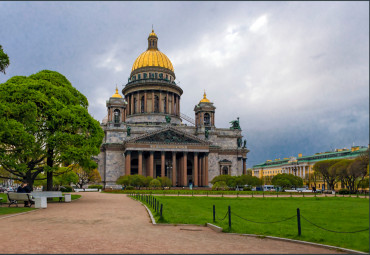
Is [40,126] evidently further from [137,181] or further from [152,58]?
[152,58]

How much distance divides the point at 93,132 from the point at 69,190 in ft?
104

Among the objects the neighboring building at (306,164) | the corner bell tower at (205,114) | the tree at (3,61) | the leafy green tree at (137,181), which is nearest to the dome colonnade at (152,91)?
the corner bell tower at (205,114)

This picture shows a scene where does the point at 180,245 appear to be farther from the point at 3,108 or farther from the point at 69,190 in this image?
the point at 69,190

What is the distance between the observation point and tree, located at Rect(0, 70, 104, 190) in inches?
1266

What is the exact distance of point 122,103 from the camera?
88625 mm

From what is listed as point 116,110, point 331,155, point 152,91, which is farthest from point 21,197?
point 331,155

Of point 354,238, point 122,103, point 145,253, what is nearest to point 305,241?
point 354,238

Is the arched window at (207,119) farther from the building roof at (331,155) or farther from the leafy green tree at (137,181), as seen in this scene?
the building roof at (331,155)

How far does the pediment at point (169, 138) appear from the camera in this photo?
267 feet

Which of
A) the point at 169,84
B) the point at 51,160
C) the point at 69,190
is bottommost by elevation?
the point at 69,190

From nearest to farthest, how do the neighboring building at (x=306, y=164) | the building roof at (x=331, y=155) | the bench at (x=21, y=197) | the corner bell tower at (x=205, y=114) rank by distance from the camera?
1. the bench at (x=21, y=197)
2. the corner bell tower at (x=205, y=114)
3. the building roof at (x=331, y=155)
4. the neighboring building at (x=306, y=164)

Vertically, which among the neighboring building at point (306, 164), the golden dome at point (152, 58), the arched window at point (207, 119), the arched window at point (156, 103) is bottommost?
the neighboring building at point (306, 164)

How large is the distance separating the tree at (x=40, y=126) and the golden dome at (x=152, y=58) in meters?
64.7

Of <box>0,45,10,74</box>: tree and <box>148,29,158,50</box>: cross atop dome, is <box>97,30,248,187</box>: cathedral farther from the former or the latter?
<box>0,45,10,74</box>: tree
